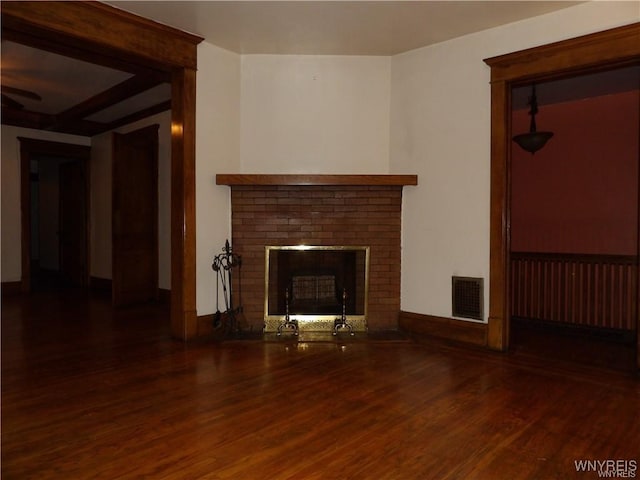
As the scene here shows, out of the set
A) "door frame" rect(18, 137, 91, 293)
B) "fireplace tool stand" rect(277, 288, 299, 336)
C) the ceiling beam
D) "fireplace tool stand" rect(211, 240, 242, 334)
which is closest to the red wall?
"fireplace tool stand" rect(277, 288, 299, 336)

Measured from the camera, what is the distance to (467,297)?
11.7 feet

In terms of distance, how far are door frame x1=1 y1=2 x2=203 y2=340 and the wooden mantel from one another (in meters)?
0.36

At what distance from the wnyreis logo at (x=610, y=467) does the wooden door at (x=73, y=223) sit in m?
7.04

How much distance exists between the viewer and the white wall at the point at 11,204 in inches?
241

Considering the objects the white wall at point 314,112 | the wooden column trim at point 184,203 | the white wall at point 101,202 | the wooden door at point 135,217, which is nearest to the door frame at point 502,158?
the white wall at point 314,112

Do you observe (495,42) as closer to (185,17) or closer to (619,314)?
(185,17)

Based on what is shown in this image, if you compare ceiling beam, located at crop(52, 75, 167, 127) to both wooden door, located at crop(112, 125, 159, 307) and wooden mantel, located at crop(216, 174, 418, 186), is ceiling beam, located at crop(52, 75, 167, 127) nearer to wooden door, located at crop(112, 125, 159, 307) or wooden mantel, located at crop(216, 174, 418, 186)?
wooden door, located at crop(112, 125, 159, 307)

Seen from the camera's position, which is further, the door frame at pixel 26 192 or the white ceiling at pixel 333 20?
the door frame at pixel 26 192

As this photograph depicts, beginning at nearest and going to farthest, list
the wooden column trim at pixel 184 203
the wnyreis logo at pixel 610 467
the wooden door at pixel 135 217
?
the wnyreis logo at pixel 610 467, the wooden column trim at pixel 184 203, the wooden door at pixel 135 217

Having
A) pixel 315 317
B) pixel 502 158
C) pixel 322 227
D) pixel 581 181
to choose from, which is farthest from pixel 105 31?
pixel 581 181

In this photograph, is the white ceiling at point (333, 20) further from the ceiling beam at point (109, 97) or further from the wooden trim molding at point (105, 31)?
the ceiling beam at point (109, 97)

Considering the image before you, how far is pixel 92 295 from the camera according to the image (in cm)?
618

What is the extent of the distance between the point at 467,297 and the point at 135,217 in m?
4.04

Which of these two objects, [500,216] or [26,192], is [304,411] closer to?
[500,216]
